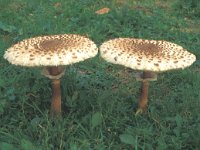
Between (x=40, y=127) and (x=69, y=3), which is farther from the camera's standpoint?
(x=69, y=3)

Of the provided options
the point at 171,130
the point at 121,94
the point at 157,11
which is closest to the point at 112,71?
the point at 121,94

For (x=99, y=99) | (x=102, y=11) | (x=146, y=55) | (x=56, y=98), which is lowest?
(x=102, y=11)

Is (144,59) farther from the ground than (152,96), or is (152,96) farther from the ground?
(144,59)

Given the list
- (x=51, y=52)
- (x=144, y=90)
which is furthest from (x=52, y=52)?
(x=144, y=90)

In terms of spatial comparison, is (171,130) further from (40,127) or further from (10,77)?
(10,77)

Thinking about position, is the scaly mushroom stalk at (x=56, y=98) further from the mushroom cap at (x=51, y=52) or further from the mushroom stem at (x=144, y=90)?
the mushroom stem at (x=144, y=90)

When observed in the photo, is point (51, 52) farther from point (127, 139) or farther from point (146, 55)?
point (127, 139)

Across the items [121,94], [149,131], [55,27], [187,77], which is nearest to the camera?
[149,131]
